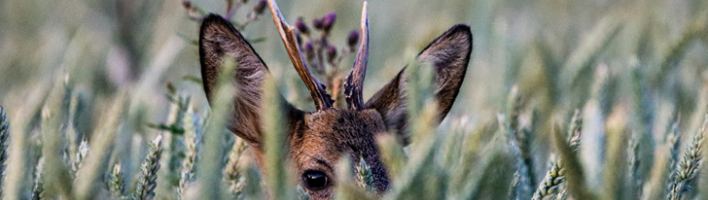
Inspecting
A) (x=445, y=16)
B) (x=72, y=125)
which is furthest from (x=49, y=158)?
(x=445, y=16)

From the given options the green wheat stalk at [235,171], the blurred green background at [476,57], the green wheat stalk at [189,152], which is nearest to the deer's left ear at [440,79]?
the blurred green background at [476,57]

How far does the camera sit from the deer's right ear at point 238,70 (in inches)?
88.0

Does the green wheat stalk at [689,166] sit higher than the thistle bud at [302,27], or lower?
higher

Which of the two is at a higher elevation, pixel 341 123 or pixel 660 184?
pixel 660 184

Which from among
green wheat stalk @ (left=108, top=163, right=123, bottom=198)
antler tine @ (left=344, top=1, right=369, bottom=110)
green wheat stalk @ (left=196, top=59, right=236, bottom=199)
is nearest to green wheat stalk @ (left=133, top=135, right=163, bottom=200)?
green wheat stalk @ (left=108, top=163, right=123, bottom=198)

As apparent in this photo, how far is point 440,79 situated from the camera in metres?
2.74

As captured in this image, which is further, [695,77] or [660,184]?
[695,77]

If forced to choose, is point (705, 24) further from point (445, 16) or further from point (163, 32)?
point (445, 16)

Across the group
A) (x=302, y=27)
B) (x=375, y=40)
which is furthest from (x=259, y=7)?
(x=375, y=40)

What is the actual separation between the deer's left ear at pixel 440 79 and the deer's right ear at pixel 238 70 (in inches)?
12.9

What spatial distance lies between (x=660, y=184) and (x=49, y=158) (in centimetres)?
111

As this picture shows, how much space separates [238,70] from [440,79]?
67 cm

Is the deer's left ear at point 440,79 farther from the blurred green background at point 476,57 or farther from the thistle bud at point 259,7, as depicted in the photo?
the thistle bud at point 259,7

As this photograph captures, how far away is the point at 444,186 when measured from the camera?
4.01ft
